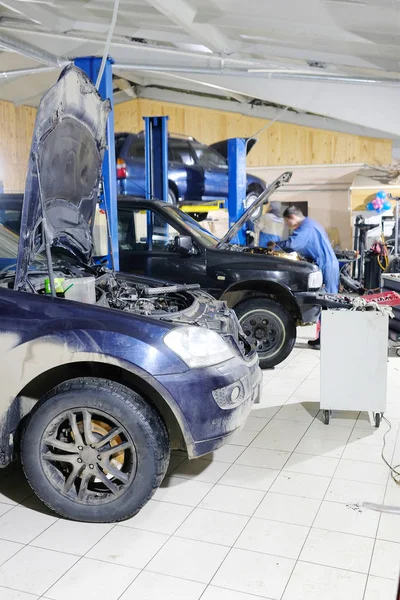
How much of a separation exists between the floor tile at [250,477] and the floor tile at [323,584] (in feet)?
2.88

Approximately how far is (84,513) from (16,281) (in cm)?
132

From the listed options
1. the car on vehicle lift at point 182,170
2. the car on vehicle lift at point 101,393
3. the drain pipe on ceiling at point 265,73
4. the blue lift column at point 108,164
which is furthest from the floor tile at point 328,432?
the car on vehicle lift at point 182,170

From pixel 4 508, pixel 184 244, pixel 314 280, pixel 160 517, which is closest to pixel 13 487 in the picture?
pixel 4 508

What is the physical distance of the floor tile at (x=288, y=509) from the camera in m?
3.27

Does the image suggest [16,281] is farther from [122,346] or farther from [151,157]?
[151,157]

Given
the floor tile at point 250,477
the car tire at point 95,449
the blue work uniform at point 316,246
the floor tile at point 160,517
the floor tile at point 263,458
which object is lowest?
the floor tile at point 263,458

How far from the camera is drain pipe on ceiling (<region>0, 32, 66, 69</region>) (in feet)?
23.1

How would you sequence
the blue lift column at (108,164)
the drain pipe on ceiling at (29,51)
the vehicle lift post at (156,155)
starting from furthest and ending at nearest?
the vehicle lift post at (156,155), the drain pipe on ceiling at (29,51), the blue lift column at (108,164)

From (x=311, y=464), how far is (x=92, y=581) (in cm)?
181

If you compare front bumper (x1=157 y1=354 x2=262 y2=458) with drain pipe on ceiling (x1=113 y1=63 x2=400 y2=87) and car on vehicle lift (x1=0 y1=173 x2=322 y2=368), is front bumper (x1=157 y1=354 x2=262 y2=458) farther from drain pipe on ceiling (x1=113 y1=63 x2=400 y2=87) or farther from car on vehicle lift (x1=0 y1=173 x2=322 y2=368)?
drain pipe on ceiling (x1=113 y1=63 x2=400 y2=87)

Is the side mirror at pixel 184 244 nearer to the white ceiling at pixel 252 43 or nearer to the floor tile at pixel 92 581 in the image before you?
the white ceiling at pixel 252 43

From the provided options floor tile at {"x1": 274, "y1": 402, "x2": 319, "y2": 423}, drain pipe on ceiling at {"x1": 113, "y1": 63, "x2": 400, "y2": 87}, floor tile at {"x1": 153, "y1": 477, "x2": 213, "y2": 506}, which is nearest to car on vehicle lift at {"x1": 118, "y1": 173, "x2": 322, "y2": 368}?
floor tile at {"x1": 274, "y1": 402, "x2": 319, "y2": 423}

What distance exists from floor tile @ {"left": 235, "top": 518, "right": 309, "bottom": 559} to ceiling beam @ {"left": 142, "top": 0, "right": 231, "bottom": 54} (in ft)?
15.6

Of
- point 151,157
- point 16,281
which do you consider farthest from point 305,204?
point 16,281
